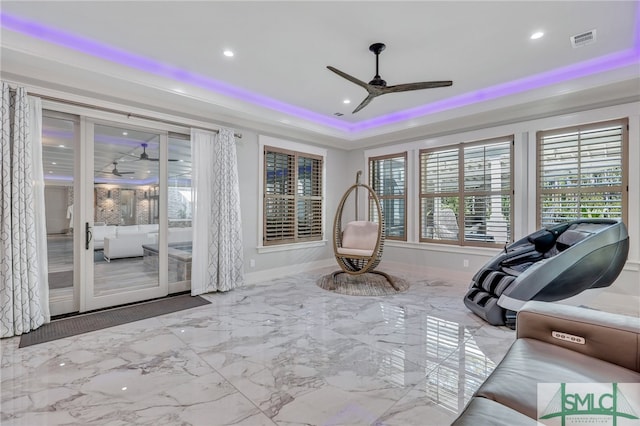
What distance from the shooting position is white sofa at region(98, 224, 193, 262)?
364 cm

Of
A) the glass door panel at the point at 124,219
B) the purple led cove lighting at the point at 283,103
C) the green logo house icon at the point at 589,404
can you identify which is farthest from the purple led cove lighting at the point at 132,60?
the green logo house icon at the point at 589,404

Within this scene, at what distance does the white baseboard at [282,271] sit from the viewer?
4.91 meters

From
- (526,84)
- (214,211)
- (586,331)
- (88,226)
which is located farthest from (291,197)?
(586,331)

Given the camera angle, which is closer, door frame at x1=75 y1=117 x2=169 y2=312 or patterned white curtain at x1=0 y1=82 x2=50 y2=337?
patterned white curtain at x1=0 y1=82 x2=50 y2=337

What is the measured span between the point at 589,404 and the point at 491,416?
0.39 m

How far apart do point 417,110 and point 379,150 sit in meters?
1.23

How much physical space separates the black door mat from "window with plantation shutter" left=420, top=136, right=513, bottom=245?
3.97 metres

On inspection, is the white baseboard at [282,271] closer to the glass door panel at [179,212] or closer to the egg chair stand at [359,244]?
the egg chair stand at [359,244]

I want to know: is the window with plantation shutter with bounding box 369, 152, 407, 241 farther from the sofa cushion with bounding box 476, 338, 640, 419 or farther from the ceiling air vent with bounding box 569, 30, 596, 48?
the sofa cushion with bounding box 476, 338, 640, 419

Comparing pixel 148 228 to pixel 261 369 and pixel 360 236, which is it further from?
pixel 360 236

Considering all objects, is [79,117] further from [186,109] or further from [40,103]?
[186,109]

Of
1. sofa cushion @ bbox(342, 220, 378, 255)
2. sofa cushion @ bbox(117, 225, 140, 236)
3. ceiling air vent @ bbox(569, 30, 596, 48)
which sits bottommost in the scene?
sofa cushion @ bbox(342, 220, 378, 255)

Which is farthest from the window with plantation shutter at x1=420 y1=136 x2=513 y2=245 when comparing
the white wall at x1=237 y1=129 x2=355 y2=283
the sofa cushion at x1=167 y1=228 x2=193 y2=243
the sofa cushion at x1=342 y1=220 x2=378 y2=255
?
the sofa cushion at x1=167 y1=228 x2=193 y2=243

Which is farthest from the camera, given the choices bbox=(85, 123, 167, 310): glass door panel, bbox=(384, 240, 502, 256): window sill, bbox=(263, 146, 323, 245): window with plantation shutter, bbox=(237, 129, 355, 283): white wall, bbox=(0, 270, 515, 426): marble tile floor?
bbox=(263, 146, 323, 245): window with plantation shutter
